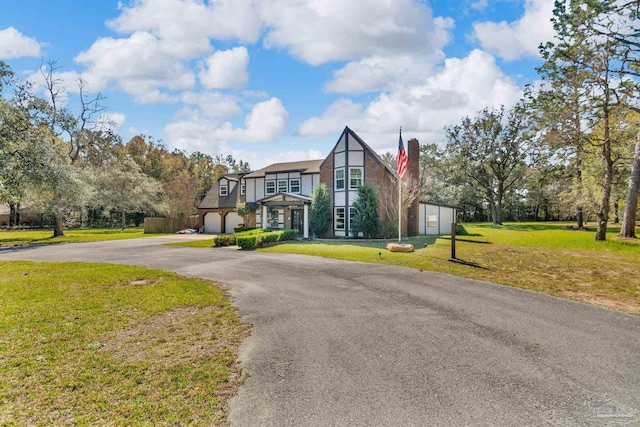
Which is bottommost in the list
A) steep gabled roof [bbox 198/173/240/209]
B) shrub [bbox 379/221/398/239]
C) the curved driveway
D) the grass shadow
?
the curved driveway

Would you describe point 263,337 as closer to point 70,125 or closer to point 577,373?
point 577,373

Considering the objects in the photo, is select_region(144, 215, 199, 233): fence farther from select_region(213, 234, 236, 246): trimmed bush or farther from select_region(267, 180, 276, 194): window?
select_region(213, 234, 236, 246): trimmed bush

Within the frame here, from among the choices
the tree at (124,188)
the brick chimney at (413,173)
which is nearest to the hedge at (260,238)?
the brick chimney at (413,173)

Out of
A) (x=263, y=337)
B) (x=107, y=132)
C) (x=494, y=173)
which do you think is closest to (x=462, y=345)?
(x=263, y=337)

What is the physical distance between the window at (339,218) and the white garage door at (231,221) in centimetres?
1289

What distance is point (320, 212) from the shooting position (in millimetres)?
26547

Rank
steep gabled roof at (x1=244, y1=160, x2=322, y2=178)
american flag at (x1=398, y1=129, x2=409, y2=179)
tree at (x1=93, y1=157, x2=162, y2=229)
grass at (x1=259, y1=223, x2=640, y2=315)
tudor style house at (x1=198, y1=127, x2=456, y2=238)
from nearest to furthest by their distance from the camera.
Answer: grass at (x1=259, y1=223, x2=640, y2=315) → american flag at (x1=398, y1=129, x2=409, y2=179) → tudor style house at (x1=198, y1=127, x2=456, y2=238) → steep gabled roof at (x1=244, y1=160, x2=322, y2=178) → tree at (x1=93, y1=157, x2=162, y2=229)

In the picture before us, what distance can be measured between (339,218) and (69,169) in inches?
847

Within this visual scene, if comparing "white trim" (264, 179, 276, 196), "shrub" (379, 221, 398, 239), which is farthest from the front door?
"shrub" (379, 221, 398, 239)

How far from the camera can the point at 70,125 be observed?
3219 centimetres

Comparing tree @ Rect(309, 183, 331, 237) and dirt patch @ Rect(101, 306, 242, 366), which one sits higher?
tree @ Rect(309, 183, 331, 237)

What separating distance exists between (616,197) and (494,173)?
16968 mm

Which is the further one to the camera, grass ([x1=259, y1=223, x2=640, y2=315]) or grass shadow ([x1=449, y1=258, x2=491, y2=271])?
grass shadow ([x1=449, y1=258, x2=491, y2=271])

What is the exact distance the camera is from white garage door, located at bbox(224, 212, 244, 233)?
35.8 meters
